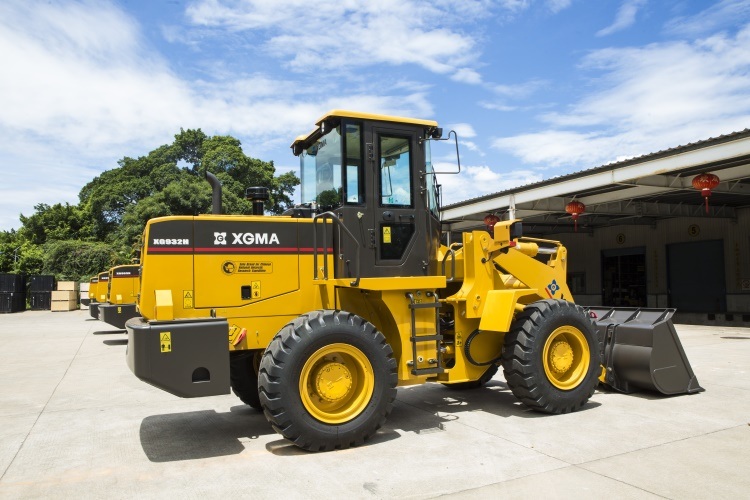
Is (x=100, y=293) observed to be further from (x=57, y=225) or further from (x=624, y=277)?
(x=57, y=225)

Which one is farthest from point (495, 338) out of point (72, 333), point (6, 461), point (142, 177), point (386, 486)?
point (142, 177)

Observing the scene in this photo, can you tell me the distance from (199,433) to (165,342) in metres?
1.53

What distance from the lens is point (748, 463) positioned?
15.4ft

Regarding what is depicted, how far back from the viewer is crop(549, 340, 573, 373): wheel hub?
259 inches

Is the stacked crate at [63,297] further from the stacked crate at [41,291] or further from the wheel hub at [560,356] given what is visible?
the wheel hub at [560,356]

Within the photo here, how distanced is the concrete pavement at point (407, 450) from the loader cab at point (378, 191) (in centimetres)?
173

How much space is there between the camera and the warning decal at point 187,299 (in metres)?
5.41

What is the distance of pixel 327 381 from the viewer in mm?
5309

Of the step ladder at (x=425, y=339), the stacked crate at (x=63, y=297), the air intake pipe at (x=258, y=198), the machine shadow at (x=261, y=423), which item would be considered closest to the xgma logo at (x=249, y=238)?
the air intake pipe at (x=258, y=198)

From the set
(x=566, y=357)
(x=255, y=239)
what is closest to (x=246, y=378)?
(x=255, y=239)

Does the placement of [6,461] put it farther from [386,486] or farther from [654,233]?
[654,233]

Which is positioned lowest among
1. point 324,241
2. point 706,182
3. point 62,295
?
point 62,295

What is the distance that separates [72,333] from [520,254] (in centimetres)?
1610

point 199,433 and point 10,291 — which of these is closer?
point 199,433
